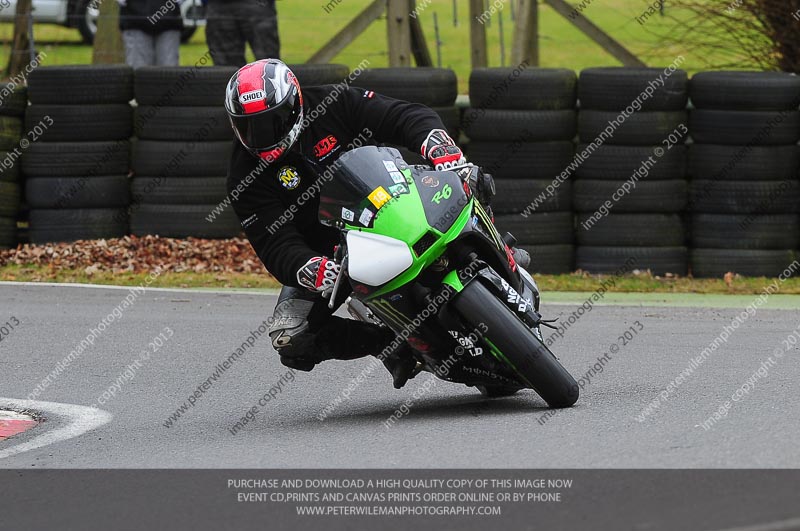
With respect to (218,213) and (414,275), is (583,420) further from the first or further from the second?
(218,213)

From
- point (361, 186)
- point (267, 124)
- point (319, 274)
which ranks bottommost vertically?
point (319, 274)

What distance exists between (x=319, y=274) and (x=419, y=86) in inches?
210

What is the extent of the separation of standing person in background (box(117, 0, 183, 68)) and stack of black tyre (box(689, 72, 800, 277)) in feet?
17.8

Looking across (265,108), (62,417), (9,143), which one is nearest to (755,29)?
(9,143)

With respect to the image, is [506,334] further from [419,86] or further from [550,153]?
[419,86]

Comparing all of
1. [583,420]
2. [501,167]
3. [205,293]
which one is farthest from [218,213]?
[583,420]

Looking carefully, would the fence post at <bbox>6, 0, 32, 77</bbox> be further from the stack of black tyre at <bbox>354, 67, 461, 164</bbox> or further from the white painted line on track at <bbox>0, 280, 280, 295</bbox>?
the stack of black tyre at <bbox>354, 67, 461, 164</bbox>

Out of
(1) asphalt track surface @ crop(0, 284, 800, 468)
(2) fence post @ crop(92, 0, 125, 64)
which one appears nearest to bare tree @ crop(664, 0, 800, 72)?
(1) asphalt track surface @ crop(0, 284, 800, 468)

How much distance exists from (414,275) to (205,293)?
4.95 m

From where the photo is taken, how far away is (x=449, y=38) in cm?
2252

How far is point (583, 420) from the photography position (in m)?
5.55

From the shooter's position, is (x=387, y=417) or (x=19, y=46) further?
(x=19, y=46)

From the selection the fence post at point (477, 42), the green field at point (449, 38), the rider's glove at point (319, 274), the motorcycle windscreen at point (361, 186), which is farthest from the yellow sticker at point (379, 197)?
the green field at point (449, 38)

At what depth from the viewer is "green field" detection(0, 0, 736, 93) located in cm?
2002
